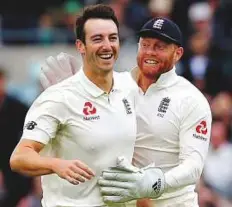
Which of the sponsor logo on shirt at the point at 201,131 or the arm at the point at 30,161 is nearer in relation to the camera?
the arm at the point at 30,161

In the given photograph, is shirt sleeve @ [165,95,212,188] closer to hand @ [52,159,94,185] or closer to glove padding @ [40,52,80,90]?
glove padding @ [40,52,80,90]

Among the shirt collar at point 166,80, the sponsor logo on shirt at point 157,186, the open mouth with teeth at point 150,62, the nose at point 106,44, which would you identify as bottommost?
the sponsor logo on shirt at point 157,186

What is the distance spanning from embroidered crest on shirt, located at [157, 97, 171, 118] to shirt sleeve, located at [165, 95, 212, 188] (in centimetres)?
14

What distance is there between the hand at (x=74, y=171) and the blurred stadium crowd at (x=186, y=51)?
4.77 metres

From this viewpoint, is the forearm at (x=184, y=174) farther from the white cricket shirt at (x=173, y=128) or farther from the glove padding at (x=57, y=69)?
the glove padding at (x=57, y=69)

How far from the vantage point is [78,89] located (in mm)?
8219

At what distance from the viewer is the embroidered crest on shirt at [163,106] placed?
8.71 meters

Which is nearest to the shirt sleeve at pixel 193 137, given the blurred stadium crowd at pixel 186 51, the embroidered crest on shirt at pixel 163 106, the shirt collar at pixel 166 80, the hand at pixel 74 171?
the embroidered crest on shirt at pixel 163 106

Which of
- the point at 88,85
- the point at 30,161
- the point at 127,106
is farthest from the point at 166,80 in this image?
the point at 30,161

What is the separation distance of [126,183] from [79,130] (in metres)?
0.50

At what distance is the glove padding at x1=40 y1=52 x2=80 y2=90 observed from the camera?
28.6 feet

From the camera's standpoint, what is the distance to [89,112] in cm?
816

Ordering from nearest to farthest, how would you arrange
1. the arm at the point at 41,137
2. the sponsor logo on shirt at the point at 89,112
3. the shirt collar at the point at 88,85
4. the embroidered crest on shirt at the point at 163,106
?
1. the arm at the point at 41,137
2. the sponsor logo on shirt at the point at 89,112
3. the shirt collar at the point at 88,85
4. the embroidered crest on shirt at the point at 163,106

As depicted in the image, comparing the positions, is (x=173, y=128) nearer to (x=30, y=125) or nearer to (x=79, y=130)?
(x=79, y=130)
